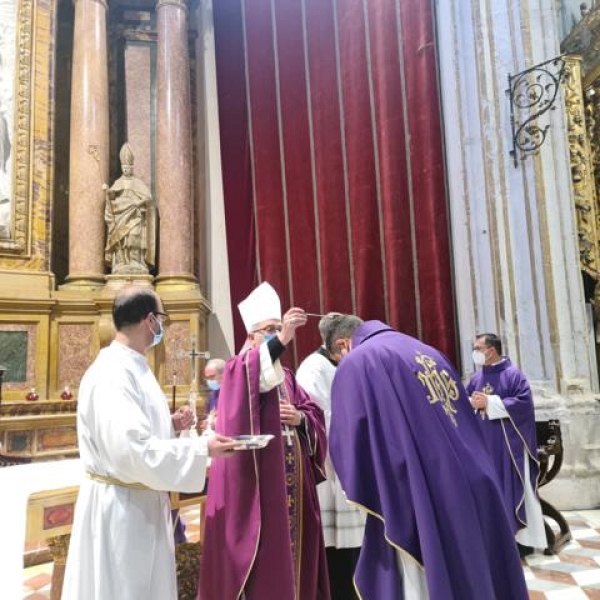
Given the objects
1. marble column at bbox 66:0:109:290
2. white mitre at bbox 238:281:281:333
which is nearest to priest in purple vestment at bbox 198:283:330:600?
white mitre at bbox 238:281:281:333

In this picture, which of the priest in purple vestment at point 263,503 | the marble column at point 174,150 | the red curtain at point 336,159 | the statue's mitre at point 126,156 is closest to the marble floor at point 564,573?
the priest in purple vestment at point 263,503

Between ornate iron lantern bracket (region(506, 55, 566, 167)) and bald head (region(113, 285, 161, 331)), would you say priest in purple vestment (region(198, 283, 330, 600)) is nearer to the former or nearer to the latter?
bald head (region(113, 285, 161, 331))

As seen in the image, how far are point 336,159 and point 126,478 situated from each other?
5494mm

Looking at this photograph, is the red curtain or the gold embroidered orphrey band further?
the red curtain

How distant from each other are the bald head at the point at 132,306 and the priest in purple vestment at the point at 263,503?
1.89 feet

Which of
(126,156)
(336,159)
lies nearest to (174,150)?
(126,156)

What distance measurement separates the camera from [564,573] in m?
3.68

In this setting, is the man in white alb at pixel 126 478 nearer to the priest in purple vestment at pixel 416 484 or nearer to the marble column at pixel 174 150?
the priest in purple vestment at pixel 416 484

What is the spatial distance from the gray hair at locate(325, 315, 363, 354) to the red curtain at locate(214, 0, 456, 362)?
3.81 m

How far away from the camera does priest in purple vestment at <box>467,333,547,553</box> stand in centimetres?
399

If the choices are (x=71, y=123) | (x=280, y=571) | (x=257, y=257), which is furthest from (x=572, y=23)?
(x=280, y=571)

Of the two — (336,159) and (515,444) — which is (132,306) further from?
(336,159)

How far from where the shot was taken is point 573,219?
5.47m

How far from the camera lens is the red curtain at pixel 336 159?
642 centimetres
